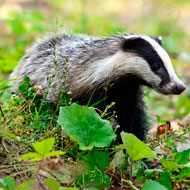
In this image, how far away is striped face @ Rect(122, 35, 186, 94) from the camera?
3502mm

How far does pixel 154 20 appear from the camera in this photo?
9992 mm

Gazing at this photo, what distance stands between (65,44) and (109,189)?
198 centimetres

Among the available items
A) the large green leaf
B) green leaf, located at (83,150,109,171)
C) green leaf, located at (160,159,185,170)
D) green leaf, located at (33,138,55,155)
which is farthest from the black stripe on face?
green leaf, located at (33,138,55,155)

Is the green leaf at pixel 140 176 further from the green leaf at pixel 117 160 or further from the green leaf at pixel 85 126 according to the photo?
the green leaf at pixel 85 126

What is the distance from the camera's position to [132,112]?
407cm

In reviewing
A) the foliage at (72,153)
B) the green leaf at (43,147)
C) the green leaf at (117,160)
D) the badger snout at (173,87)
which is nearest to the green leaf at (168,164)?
the foliage at (72,153)

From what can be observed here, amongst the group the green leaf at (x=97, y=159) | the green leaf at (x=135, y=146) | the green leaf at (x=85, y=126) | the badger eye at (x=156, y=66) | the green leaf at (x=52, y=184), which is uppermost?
the badger eye at (x=156, y=66)

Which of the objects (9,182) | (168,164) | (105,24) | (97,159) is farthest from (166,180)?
(105,24)

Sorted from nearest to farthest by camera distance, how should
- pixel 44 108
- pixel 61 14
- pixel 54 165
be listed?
pixel 54 165 < pixel 44 108 < pixel 61 14

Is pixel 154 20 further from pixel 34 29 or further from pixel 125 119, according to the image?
pixel 125 119

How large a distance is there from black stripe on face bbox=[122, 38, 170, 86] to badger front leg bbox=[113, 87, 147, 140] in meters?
0.44

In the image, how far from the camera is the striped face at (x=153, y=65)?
350cm

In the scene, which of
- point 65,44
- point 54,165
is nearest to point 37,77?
point 65,44

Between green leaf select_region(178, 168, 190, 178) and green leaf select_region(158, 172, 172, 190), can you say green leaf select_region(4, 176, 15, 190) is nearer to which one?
green leaf select_region(158, 172, 172, 190)
